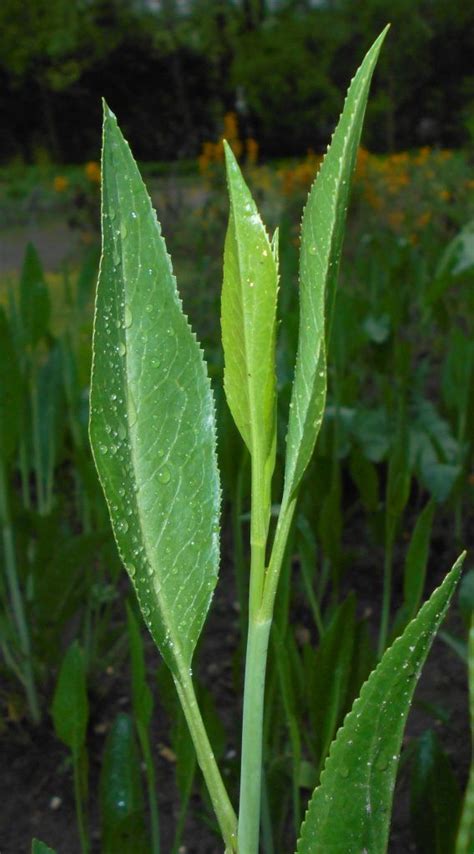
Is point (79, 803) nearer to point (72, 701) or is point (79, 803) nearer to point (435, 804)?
point (72, 701)

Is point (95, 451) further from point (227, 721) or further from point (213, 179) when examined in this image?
point (213, 179)

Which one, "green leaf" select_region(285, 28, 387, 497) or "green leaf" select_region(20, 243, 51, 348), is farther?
"green leaf" select_region(20, 243, 51, 348)

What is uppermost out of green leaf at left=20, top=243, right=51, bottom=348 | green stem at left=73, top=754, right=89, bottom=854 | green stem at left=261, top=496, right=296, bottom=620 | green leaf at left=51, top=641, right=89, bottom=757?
green leaf at left=20, top=243, right=51, bottom=348

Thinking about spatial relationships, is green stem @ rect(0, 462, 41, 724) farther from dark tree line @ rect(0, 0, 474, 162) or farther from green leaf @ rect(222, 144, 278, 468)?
dark tree line @ rect(0, 0, 474, 162)

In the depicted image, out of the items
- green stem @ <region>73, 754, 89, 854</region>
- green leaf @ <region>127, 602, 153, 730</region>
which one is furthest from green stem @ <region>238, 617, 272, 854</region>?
green stem @ <region>73, 754, 89, 854</region>

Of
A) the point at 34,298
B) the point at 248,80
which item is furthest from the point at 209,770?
the point at 248,80

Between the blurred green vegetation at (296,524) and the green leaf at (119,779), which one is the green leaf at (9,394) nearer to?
the blurred green vegetation at (296,524)

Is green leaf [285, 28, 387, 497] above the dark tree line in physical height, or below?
below

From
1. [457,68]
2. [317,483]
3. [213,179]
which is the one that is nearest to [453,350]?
[317,483]
